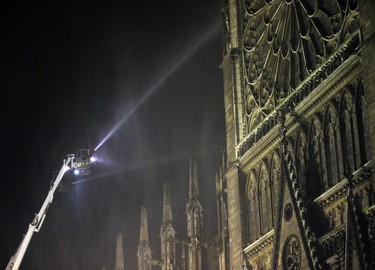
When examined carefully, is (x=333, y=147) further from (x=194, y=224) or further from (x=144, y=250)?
(x=144, y=250)

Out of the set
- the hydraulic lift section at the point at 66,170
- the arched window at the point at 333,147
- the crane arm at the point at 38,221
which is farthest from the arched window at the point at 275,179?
the crane arm at the point at 38,221

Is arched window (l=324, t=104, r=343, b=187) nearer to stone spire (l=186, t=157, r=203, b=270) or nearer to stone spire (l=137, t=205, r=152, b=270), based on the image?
stone spire (l=186, t=157, r=203, b=270)

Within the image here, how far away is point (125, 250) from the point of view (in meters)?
61.9

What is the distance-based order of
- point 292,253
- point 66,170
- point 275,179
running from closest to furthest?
point 292,253, point 66,170, point 275,179

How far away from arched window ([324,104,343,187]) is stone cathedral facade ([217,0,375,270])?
0.04 meters

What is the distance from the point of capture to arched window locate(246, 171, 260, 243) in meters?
34.7

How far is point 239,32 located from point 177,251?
17101 mm

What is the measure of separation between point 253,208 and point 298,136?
4328 millimetres

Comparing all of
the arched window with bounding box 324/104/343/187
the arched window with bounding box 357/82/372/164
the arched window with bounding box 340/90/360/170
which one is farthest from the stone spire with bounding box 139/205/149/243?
the arched window with bounding box 357/82/372/164

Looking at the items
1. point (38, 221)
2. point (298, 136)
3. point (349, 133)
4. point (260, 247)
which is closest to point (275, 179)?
point (298, 136)

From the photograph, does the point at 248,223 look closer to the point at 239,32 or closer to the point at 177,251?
the point at 239,32

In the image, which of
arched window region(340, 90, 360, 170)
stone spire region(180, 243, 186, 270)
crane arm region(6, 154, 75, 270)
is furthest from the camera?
stone spire region(180, 243, 186, 270)

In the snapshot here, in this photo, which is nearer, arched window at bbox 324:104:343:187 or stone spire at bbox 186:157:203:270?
arched window at bbox 324:104:343:187

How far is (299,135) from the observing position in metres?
32.2
